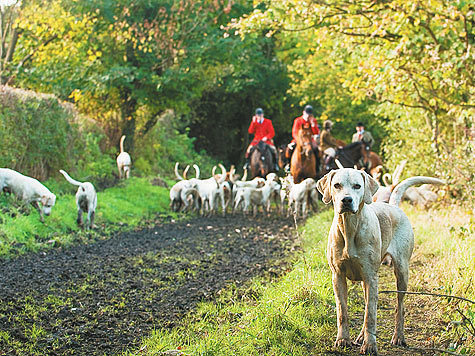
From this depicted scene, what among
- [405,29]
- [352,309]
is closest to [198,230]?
[405,29]

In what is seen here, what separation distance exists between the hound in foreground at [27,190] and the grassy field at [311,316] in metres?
5.11

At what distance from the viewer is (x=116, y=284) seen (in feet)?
21.8

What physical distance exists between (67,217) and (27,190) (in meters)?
1.02

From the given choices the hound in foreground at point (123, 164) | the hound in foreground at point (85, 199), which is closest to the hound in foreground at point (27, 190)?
the hound in foreground at point (85, 199)

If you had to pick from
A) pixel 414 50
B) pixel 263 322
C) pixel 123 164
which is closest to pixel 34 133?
pixel 123 164

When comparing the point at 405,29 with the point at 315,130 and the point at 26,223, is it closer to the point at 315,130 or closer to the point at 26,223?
the point at 315,130

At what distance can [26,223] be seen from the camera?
948cm

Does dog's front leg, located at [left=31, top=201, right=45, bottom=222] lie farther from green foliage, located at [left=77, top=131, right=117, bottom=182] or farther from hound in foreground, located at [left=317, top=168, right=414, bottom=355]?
hound in foreground, located at [left=317, top=168, right=414, bottom=355]

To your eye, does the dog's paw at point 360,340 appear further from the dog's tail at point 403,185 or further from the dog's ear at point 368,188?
the dog's tail at point 403,185

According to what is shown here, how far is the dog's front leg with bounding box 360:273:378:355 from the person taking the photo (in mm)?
4062

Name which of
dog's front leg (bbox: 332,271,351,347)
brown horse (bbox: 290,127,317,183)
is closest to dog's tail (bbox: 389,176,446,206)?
dog's front leg (bbox: 332,271,351,347)

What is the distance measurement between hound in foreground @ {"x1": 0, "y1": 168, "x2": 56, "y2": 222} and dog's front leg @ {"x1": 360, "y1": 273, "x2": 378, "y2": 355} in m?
7.34

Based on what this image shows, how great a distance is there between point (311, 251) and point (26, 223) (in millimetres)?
4981

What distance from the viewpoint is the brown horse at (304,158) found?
45.9ft
